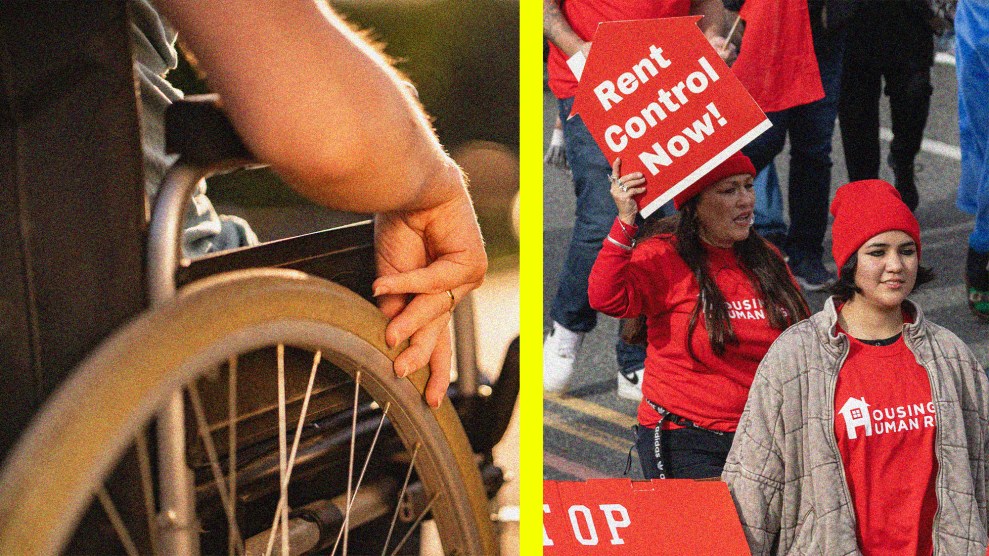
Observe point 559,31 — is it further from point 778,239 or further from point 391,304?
point 391,304

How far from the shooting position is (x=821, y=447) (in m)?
1.92

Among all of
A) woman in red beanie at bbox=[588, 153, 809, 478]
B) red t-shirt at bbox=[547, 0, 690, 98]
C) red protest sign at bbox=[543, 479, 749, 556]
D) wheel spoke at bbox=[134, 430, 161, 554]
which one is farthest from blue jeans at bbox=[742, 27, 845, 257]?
wheel spoke at bbox=[134, 430, 161, 554]

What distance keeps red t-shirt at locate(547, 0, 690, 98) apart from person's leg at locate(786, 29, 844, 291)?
326mm

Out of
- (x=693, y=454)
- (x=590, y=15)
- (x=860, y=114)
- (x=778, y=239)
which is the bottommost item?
(x=693, y=454)

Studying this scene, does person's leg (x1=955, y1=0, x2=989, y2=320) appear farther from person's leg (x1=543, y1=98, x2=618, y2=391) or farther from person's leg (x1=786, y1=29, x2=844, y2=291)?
person's leg (x1=543, y1=98, x2=618, y2=391)

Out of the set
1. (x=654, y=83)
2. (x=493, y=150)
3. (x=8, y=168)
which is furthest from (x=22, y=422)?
(x=654, y=83)

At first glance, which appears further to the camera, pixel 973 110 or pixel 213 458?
pixel 973 110

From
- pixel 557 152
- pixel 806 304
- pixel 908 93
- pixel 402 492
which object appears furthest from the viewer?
pixel 557 152

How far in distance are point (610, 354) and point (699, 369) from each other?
66 centimetres

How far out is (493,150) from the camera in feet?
4.57

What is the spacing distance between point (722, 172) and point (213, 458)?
4.09 ft

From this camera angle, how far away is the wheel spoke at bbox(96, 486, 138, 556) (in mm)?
1018

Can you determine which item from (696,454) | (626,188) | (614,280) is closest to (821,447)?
(696,454)

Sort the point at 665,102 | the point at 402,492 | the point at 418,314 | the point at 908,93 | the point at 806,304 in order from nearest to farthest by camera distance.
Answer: the point at 418,314, the point at 402,492, the point at 665,102, the point at 806,304, the point at 908,93
